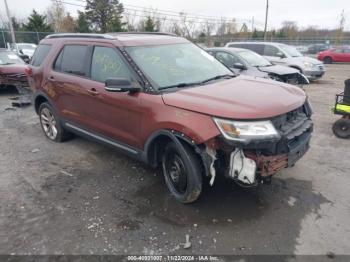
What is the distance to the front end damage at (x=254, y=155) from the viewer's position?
298 cm

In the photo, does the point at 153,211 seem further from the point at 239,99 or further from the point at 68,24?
the point at 68,24

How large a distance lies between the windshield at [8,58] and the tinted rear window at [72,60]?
22.3ft

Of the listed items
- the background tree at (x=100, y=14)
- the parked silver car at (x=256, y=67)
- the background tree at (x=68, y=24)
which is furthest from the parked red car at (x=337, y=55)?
the background tree at (x=68, y=24)

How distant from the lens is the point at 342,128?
5781 mm

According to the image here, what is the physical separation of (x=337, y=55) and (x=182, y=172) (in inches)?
952

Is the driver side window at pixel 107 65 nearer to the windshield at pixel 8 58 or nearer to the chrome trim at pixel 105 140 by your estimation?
the chrome trim at pixel 105 140

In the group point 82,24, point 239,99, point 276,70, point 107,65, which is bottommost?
point 276,70

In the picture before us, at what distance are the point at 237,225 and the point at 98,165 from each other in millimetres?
2443

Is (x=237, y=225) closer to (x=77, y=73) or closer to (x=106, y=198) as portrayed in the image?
(x=106, y=198)

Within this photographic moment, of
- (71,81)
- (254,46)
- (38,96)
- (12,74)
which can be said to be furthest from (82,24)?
→ (71,81)

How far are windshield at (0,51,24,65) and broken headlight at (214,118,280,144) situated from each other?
10155mm

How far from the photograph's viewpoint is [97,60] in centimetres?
437

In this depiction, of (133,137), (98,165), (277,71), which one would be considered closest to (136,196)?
(133,137)

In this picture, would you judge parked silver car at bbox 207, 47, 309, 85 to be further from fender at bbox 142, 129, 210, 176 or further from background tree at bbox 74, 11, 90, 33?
background tree at bbox 74, 11, 90, 33
